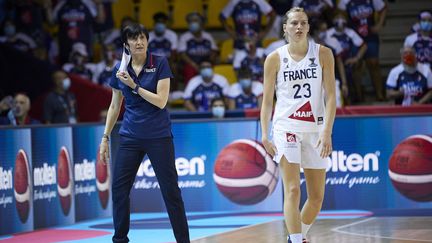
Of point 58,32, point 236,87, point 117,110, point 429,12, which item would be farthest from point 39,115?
point 117,110

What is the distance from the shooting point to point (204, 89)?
16625 mm

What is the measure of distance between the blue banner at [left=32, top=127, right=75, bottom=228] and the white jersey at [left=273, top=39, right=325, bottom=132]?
4.78 meters

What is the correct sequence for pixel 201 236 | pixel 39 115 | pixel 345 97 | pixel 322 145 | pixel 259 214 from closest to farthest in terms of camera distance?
pixel 322 145 → pixel 201 236 → pixel 259 214 → pixel 345 97 → pixel 39 115

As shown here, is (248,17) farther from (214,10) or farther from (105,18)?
(105,18)

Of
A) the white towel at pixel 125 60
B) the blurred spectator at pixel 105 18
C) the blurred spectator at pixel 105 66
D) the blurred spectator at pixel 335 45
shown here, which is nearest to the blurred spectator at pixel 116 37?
the blurred spectator at pixel 105 66

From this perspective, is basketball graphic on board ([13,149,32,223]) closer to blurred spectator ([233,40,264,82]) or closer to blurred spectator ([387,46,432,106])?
blurred spectator ([233,40,264,82])

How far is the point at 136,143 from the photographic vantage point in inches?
323

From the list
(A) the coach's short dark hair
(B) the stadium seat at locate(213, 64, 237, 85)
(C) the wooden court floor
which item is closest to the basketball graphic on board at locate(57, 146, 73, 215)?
(C) the wooden court floor

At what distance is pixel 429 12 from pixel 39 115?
7.31 metres

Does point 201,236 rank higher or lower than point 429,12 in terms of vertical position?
lower

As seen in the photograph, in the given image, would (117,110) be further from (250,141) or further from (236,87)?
(236,87)

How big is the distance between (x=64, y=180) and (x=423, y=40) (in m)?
7.51

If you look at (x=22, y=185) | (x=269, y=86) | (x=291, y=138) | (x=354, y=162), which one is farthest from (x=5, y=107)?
(x=291, y=138)

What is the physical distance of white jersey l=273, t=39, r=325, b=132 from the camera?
8.05 meters
